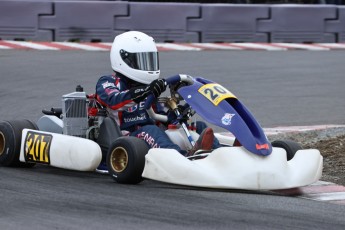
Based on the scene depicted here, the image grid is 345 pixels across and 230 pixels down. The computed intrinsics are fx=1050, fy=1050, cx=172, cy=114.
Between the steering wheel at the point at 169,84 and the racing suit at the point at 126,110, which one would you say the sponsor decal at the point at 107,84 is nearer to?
the racing suit at the point at 126,110

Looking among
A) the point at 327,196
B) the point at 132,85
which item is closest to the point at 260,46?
the point at 132,85

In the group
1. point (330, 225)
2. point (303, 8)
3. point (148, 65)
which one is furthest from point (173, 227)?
point (303, 8)

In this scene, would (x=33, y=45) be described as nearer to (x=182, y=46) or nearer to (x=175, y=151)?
(x=182, y=46)

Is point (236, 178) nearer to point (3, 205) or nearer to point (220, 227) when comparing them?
point (220, 227)

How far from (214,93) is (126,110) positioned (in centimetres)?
88

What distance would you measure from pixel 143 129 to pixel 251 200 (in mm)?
1224

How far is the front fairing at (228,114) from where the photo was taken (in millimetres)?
7133

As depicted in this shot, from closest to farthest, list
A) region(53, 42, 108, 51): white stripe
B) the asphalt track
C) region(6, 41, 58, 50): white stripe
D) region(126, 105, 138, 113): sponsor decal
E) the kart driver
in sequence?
1. the asphalt track
2. the kart driver
3. region(126, 105, 138, 113): sponsor decal
4. region(6, 41, 58, 50): white stripe
5. region(53, 42, 108, 51): white stripe

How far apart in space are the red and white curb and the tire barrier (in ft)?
0.70

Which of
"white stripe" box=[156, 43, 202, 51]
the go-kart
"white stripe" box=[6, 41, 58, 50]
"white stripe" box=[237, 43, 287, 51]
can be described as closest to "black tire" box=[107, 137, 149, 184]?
the go-kart

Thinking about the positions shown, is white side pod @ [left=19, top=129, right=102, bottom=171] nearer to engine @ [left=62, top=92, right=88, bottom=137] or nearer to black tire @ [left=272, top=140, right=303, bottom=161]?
engine @ [left=62, top=92, right=88, bottom=137]

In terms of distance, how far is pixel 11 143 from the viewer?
26.9 feet

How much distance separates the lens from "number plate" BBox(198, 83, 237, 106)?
24.1 ft

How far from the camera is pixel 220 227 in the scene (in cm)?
593
